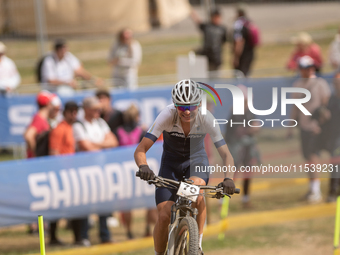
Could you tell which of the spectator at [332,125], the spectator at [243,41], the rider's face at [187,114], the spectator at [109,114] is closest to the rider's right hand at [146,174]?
the rider's face at [187,114]

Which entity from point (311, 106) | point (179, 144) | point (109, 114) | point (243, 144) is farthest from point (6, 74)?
point (179, 144)

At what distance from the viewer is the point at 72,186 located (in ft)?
27.6

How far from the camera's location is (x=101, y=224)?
9062 mm

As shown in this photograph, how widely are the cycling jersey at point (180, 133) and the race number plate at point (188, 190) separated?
443 millimetres

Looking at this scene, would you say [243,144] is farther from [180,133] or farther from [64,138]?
[180,133]

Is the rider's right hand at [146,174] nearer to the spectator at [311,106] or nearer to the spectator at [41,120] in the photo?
the spectator at [311,106]

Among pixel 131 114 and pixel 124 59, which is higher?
pixel 124 59

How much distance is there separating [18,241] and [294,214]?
16.9 feet

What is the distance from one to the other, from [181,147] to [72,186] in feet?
10.9

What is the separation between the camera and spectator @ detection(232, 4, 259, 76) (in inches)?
594

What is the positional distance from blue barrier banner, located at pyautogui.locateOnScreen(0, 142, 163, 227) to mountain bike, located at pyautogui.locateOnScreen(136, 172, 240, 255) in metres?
3.28

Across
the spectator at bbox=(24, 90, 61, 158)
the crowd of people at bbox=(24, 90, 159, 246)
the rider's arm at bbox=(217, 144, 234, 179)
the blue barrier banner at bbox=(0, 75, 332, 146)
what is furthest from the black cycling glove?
the blue barrier banner at bbox=(0, 75, 332, 146)

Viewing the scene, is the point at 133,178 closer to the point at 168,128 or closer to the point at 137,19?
the point at 168,128

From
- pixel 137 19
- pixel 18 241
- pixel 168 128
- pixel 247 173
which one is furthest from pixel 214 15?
pixel 168 128
